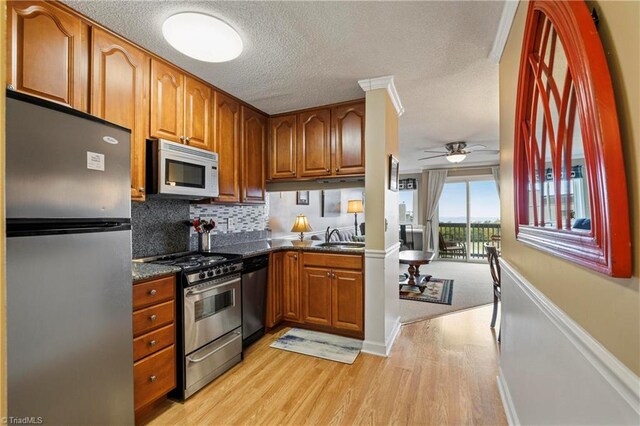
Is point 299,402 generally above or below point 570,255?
below

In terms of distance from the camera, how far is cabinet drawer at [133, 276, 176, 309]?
1.66 metres

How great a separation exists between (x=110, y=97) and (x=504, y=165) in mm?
2587

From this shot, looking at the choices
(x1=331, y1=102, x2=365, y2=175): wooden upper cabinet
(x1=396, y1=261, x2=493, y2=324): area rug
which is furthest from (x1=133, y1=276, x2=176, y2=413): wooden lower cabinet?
(x1=396, y1=261, x2=493, y2=324): area rug

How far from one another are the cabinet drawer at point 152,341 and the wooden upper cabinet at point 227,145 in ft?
3.92

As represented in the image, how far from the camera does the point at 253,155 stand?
3092 millimetres

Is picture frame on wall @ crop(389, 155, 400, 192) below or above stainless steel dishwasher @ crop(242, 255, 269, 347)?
above


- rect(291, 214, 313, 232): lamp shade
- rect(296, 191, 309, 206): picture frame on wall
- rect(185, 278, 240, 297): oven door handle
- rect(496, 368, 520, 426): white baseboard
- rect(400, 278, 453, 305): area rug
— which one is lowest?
rect(400, 278, 453, 305): area rug

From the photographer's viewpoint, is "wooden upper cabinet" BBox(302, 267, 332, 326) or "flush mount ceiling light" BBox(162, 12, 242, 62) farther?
"wooden upper cabinet" BBox(302, 267, 332, 326)

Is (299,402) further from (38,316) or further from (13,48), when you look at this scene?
(13,48)

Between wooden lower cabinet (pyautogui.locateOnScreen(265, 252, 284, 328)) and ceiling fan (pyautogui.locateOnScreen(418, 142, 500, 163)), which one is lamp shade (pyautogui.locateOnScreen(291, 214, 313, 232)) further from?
ceiling fan (pyautogui.locateOnScreen(418, 142, 500, 163))

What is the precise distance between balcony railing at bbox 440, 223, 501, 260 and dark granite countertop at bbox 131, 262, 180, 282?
678 cm

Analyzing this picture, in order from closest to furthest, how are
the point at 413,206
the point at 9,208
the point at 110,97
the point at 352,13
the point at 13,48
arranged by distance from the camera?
the point at 9,208 < the point at 13,48 < the point at 352,13 < the point at 110,97 < the point at 413,206

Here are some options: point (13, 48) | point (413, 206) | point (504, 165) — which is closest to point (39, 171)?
point (13, 48)

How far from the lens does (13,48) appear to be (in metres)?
1.39
